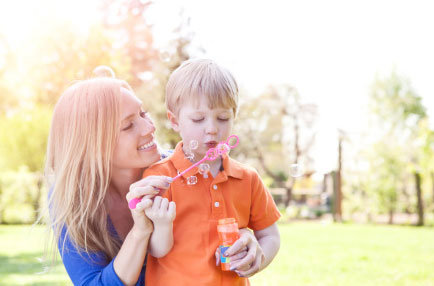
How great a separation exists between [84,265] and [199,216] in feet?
1.71

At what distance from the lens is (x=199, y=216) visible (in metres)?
1.84

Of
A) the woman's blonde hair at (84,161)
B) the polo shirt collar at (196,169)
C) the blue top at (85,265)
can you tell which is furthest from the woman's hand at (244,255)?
the woman's blonde hair at (84,161)

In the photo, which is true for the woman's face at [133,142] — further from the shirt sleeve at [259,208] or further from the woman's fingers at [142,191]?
the shirt sleeve at [259,208]

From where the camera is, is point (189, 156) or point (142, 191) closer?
point (142, 191)

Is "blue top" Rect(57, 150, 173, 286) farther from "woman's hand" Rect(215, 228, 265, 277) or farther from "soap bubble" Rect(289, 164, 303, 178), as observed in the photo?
"soap bubble" Rect(289, 164, 303, 178)

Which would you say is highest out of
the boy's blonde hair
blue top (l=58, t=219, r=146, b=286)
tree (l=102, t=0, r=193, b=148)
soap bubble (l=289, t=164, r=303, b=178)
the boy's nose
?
tree (l=102, t=0, r=193, b=148)

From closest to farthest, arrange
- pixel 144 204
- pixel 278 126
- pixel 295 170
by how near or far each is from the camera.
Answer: pixel 144 204, pixel 295 170, pixel 278 126

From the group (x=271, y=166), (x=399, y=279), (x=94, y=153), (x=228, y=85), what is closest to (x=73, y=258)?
(x=94, y=153)

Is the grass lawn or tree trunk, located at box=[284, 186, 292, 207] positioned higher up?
the grass lawn

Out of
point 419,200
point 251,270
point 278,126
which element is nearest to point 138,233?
point 251,270

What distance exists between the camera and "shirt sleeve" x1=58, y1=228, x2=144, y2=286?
1891 millimetres

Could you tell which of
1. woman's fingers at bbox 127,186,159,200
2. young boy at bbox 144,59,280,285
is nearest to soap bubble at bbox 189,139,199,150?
young boy at bbox 144,59,280,285

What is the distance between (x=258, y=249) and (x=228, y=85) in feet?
2.04

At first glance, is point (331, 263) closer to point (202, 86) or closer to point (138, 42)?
point (202, 86)
